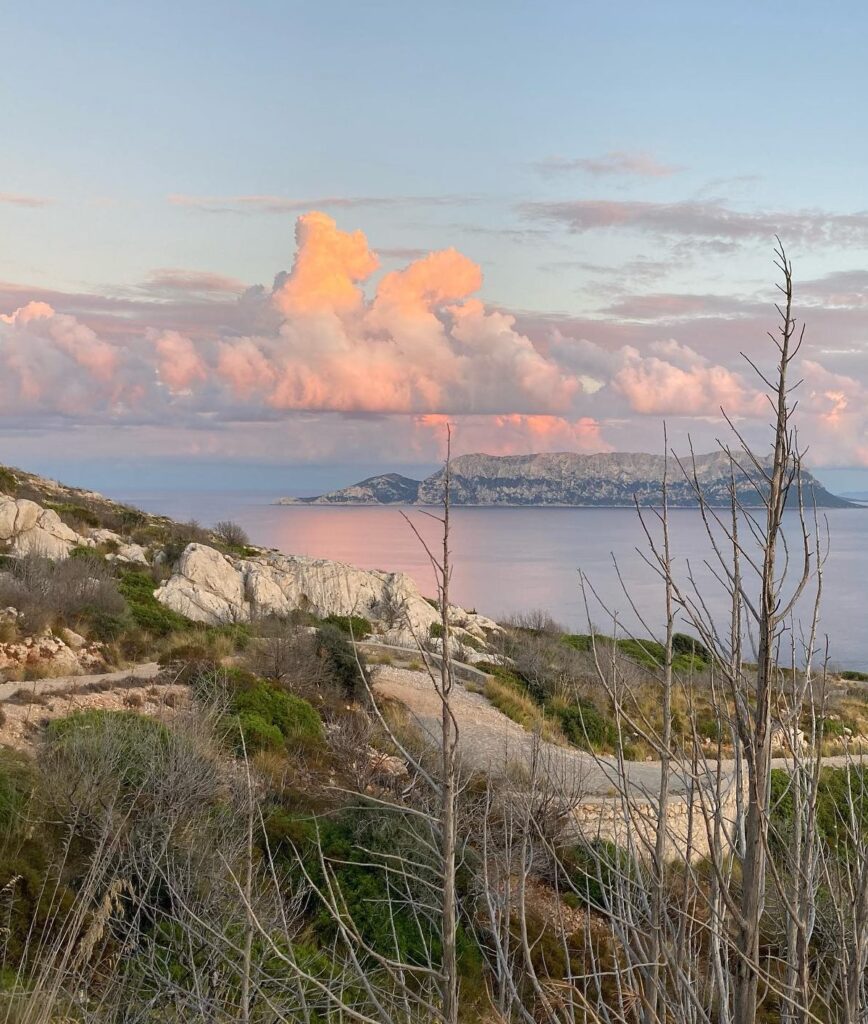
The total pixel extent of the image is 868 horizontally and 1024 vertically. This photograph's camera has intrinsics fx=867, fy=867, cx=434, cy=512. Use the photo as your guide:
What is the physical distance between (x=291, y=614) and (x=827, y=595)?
4457 centimetres

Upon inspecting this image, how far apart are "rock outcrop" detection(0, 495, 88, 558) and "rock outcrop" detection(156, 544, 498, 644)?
3390mm

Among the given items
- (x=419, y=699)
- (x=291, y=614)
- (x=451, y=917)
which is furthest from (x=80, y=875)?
(x=291, y=614)

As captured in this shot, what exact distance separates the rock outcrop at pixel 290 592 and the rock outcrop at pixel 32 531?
339 cm

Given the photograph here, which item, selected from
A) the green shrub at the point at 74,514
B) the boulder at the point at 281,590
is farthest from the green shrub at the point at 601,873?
the green shrub at the point at 74,514

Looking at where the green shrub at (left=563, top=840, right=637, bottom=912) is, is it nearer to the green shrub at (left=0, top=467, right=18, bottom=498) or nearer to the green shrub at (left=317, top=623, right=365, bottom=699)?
the green shrub at (left=317, top=623, right=365, bottom=699)

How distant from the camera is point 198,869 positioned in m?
6.92

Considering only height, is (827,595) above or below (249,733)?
below

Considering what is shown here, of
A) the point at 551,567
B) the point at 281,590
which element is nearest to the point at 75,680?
the point at 281,590

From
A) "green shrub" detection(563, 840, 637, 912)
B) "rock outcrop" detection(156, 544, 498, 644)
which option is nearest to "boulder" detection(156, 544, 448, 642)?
"rock outcrop" detection(156, 544, 498, 644)

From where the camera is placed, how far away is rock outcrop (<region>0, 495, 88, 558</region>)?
22.9 metres

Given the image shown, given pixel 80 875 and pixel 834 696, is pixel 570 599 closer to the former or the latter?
pixel 834 696

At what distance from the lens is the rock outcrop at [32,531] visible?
22922 millimetres

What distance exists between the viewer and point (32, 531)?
24203 millimetres

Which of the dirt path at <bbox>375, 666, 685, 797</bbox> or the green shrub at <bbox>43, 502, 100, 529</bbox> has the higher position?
the green shrub at <bbox>43, 502, 100, 529</bbox>
